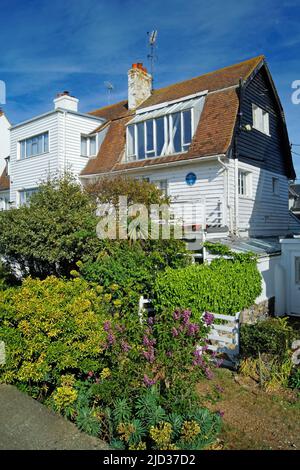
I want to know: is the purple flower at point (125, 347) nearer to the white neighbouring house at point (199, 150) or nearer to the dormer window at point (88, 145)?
the white neighbouring house at point (199, 150)

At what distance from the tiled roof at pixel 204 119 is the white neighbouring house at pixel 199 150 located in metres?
0.06

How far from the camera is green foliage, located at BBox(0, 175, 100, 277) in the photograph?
11812mm

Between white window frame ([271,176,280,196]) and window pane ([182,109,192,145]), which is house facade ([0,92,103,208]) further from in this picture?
white window frame ([271,176,280,196])

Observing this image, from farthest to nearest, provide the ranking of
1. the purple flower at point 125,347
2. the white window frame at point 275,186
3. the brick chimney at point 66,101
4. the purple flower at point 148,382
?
the brick chimney at point 66,101, the white window frame at point 275,186, the purple flower at point 125,347, the purple flower at point 148,382

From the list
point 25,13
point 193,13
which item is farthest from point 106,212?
point 193,13

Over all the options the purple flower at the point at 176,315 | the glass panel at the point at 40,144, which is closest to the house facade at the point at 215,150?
the glass panel at the point at 40,144

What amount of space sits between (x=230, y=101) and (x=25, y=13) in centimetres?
917

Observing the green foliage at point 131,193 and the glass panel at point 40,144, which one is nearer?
the green foliage at point 131,193

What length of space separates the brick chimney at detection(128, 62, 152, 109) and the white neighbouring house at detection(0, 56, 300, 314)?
0.18 feet

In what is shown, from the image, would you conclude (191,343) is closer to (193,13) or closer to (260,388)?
(260,388)

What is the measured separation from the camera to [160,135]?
56.7ft

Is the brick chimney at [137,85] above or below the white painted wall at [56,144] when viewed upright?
above

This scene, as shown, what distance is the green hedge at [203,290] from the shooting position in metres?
8.70

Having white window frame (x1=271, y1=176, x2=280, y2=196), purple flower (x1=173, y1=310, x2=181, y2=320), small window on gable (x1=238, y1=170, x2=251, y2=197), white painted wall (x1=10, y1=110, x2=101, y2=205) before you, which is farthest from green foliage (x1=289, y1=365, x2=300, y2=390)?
white painted wall (x1=10, y1=110, x2=101, y2=205)
